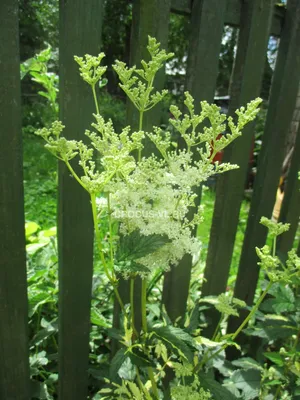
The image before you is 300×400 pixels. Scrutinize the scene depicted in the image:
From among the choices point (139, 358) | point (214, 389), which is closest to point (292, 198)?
point (214, 389)

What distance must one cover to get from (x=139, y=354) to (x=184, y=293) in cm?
70

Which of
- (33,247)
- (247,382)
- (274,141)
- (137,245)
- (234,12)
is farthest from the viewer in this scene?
(33,247)

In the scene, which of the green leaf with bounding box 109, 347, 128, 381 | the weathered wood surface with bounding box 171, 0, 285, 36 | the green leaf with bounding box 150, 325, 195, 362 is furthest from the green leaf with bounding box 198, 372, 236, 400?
the weathered wood surface with bounding box 171, 0, 285, 36

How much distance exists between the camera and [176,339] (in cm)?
95

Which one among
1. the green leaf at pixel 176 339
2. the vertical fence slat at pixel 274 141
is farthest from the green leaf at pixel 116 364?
the vertical fence slat at pixel 274 141

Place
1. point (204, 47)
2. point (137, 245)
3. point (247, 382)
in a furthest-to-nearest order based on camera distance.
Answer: point (247, 382), point (204, 47), point (137, 245)

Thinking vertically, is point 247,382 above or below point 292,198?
below

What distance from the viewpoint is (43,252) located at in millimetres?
1972

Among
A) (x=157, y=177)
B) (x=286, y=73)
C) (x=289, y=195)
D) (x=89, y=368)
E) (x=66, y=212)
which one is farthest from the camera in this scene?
(x=289, y=195)

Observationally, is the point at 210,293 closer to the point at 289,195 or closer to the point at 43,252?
the point at 289,195

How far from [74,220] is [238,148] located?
81 cm

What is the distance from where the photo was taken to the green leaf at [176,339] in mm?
916

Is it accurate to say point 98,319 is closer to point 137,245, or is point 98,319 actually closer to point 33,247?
point 33,247

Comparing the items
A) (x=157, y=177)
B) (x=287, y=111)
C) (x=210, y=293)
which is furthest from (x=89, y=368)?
(x=287, y=111)
